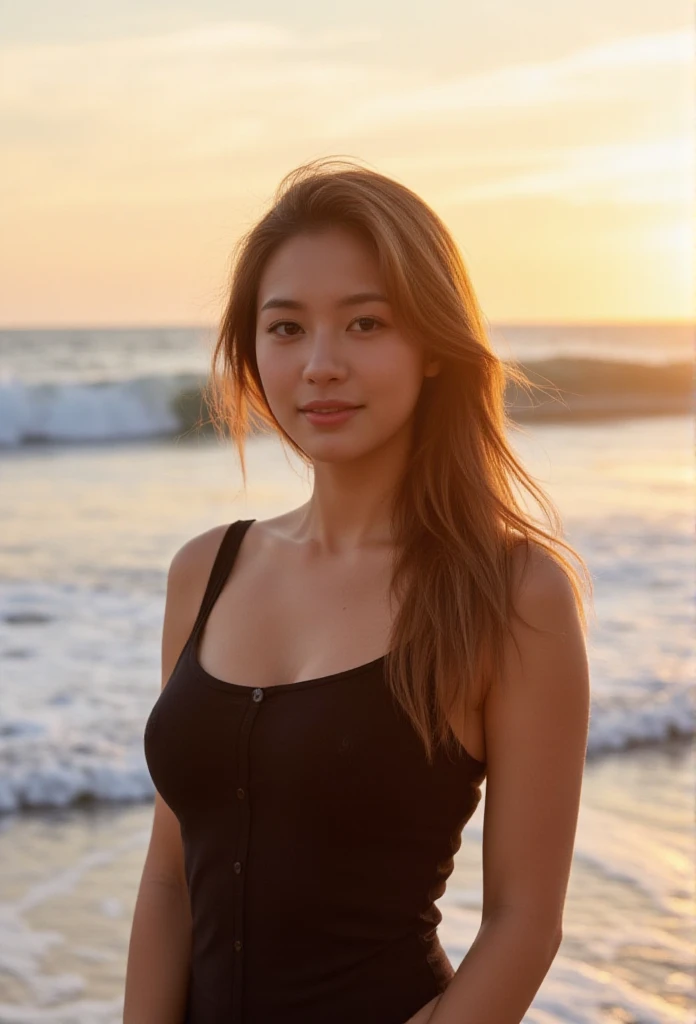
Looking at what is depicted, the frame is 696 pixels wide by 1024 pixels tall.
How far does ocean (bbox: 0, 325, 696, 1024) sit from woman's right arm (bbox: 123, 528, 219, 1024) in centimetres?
36

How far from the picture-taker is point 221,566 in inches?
91.3

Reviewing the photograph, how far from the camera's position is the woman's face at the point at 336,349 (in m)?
2.06

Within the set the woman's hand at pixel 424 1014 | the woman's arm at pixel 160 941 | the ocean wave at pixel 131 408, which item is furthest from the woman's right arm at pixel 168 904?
the ocean wave at pixel 131 408

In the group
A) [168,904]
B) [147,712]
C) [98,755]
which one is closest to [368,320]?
[168,904]

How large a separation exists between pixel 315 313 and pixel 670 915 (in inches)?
118

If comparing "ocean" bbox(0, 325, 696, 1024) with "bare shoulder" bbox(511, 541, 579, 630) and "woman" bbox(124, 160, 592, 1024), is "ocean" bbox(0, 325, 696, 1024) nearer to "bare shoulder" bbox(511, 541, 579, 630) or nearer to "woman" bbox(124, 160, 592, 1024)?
"woman" bbox(124, 160, 592, 1024)

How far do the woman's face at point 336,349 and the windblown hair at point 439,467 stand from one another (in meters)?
0.03

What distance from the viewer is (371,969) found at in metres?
1.89

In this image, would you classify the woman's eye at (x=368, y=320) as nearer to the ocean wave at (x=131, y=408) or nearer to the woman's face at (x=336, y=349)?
the woman's face at (x=336, y=349)

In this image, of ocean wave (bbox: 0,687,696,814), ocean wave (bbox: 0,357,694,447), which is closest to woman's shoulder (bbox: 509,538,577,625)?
ocean wave (bbox: 0,687,696,814)

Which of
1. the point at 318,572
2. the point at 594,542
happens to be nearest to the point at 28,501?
the point at 594,542

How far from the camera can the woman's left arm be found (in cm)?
184

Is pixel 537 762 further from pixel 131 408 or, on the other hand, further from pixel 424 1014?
pixel 131 408

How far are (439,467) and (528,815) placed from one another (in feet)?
2.05
